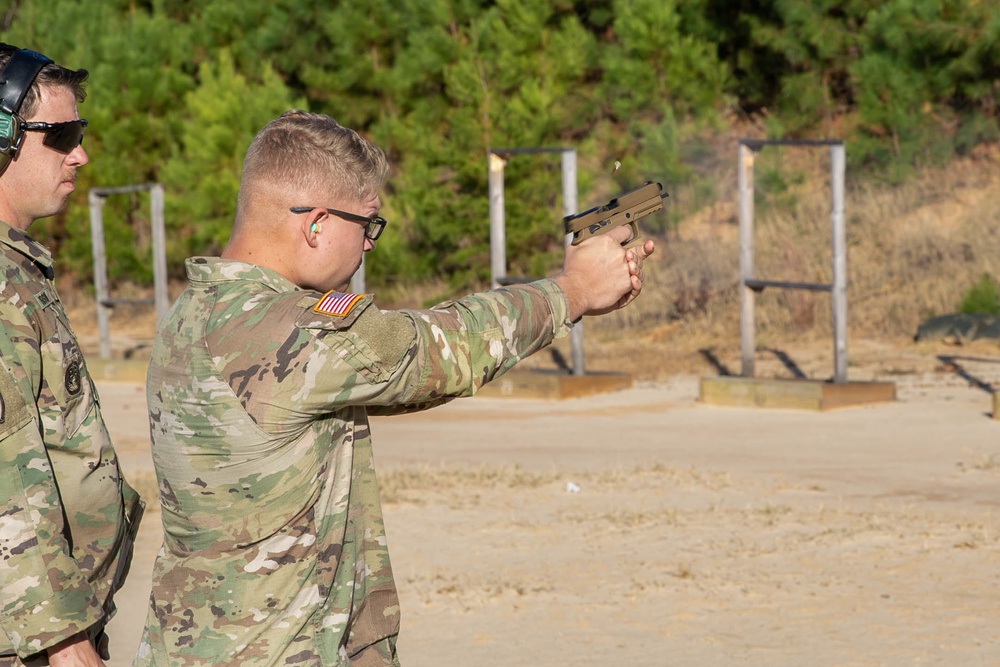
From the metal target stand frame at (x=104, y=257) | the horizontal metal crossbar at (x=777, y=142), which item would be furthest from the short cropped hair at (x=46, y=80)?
the metal target stand frame at (x=104, y=257)

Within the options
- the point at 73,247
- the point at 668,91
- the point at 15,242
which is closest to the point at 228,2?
the point at 73,247

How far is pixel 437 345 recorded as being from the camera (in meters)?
2.17

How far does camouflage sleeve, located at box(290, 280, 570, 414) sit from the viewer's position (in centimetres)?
210

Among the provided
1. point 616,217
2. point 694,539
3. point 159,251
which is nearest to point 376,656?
point 616,217

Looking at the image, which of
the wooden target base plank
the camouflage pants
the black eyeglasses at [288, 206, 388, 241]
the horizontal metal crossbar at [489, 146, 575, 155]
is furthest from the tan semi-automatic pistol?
the horizontal metal crossbar at [489, 146, 575, 155]

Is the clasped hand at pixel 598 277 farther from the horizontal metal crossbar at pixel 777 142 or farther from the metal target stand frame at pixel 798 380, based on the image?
the horizontal metal crossbar at pixel 777 142

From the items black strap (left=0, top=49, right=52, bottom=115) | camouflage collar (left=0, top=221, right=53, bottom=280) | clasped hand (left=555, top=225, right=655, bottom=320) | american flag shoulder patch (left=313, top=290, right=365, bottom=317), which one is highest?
black strap (left=0, top=49, right=52, bottom=115)

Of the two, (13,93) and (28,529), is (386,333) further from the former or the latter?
(13,93)

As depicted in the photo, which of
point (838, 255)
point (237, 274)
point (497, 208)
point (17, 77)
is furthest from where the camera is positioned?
point (497, 208)

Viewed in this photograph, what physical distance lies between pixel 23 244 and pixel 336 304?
26.3 inches

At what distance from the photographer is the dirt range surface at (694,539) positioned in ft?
16.6

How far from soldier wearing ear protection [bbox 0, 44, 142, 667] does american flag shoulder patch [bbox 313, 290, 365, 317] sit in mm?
544

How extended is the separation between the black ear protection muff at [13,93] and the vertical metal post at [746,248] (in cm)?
847

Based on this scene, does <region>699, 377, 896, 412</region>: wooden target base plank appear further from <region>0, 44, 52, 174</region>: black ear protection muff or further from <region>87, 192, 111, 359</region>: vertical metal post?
<region>0, 44, 52, 174</region>: black ear protection muff
